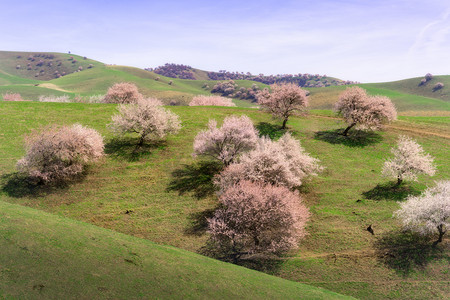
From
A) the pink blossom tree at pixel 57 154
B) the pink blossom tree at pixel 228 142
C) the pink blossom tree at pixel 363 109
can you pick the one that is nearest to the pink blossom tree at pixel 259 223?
the pink blossom tree at pixel 228 142

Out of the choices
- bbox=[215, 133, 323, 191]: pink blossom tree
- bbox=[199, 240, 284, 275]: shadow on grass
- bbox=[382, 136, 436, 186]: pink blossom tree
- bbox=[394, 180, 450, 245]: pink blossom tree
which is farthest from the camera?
bbox=[382, 136, 436, 186]: pink blossom tree

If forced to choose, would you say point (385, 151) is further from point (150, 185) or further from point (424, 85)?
point (424, 85)

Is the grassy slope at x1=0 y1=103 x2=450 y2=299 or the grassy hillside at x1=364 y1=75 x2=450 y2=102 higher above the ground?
the grassy hillside at x1=364 y1=75 x2=450 y2=102

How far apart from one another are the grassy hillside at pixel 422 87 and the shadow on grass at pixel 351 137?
135162 mm

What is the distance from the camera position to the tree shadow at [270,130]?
1958 inches

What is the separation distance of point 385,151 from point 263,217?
111 ft

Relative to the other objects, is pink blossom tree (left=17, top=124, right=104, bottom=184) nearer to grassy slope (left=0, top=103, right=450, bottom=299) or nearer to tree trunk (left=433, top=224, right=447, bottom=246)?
grassy slope (left=0, top=103, right=450, bottom=299)

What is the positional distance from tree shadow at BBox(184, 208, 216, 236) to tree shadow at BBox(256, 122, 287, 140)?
25.1 m

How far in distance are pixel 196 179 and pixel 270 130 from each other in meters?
24.0

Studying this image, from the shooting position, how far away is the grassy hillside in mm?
148225

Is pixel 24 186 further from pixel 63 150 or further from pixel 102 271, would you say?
pixel 102 271

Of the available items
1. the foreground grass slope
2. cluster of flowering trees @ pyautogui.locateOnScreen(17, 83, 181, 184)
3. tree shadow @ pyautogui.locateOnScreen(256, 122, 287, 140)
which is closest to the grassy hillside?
tree shadow @ pyautogui.locateOnScreen(256, 122, 287, 140)

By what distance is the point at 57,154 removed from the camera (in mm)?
31719

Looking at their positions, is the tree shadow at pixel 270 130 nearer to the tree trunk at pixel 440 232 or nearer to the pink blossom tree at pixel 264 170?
the pink blossom tree at pixel 264 170
